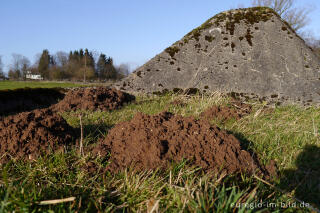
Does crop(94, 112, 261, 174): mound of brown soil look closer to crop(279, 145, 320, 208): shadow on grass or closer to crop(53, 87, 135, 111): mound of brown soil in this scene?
crop(279, 145, 320, 208): shadow on grass

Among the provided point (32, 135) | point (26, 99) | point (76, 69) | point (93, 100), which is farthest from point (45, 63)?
point (32, 135)

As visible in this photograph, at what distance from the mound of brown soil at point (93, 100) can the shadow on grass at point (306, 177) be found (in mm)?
3439

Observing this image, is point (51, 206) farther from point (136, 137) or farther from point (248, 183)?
point (248, 183)

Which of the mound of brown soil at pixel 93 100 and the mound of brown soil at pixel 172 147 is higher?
the mound of brown soil at pixel 93 100

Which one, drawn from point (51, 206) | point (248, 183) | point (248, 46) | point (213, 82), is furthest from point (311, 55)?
point (51, 206)

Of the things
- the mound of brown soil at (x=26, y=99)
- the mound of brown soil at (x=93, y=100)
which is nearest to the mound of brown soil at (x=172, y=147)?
the mound of brown soil at (x=93, y=100)

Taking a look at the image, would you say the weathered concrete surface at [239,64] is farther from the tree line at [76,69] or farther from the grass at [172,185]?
the tree line at [76,69]

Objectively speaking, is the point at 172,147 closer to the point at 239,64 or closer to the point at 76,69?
the point at 239,64

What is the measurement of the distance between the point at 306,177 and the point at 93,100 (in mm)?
3993

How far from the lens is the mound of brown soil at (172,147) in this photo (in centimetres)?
191

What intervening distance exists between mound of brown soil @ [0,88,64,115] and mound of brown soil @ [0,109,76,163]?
3.36 m

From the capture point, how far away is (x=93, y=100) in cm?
491

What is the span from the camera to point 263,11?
23.5 ft

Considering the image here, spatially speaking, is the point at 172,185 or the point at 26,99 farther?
the point at 26,99
